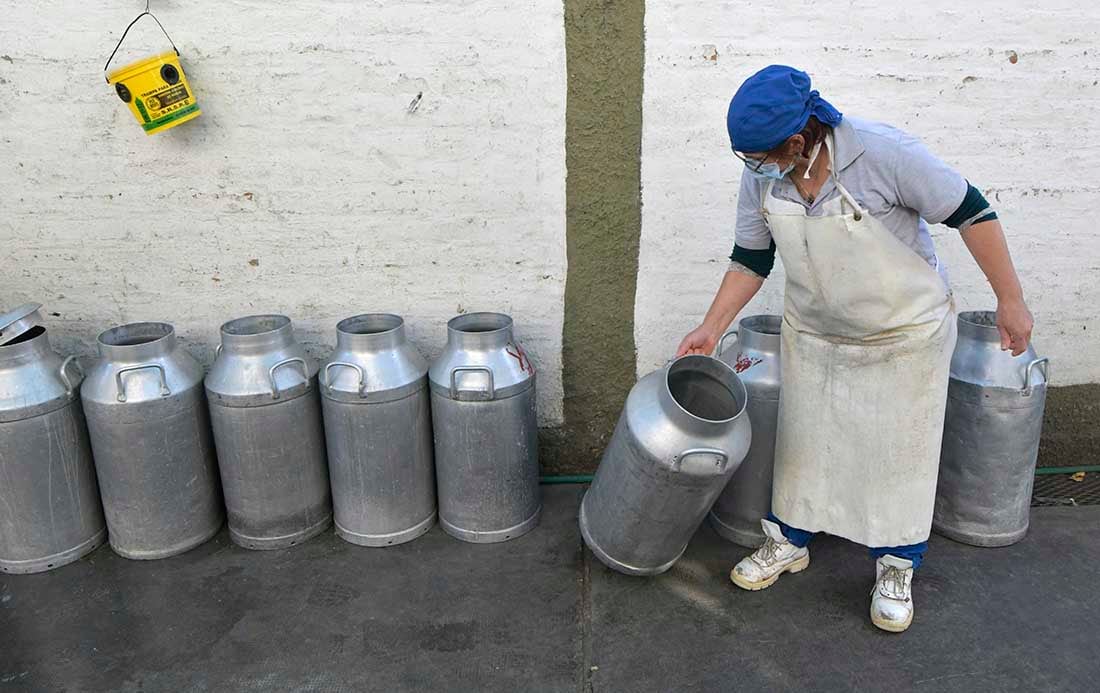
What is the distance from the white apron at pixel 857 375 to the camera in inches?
90.0

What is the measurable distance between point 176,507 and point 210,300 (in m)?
0.89

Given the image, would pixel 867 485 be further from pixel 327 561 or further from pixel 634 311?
pixel 327 561

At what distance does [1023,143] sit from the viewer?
318cm

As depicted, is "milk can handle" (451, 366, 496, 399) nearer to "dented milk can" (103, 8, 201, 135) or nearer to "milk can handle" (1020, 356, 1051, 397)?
"dented milk can" (103, 8, 201, 135)

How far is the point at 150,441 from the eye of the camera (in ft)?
9.52

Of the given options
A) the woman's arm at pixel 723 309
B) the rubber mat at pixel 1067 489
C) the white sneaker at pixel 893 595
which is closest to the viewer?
the white sneaker at pixel 893 595

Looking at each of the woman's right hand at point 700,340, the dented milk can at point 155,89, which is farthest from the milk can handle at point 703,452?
the dented milk can at point 155,89

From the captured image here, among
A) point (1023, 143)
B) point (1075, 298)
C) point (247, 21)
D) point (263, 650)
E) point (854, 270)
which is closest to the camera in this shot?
point (854, 270)

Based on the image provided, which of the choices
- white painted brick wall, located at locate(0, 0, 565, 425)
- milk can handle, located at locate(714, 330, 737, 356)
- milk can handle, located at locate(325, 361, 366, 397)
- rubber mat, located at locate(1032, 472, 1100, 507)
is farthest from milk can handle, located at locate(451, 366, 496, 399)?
rubber mat, located at locate(1032, 472, 1100, 507)

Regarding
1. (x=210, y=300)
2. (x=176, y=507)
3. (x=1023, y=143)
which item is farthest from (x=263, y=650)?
(x=1023, y=143)

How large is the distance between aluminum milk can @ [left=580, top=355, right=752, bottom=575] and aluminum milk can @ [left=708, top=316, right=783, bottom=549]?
9.5 inches

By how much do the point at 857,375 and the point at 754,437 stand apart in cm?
58

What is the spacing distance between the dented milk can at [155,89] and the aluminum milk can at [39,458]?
0.89m

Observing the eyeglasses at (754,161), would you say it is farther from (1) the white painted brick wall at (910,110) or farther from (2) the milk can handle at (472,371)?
(2) the milk can handle at (472,371)
